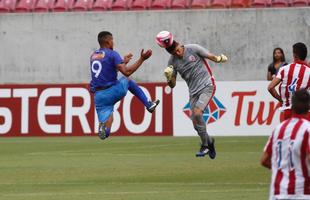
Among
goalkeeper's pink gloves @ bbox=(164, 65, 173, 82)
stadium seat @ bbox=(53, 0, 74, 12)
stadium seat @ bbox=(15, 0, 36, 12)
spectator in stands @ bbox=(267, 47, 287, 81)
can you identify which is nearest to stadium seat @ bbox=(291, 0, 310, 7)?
stadium seat @ bbox=(53, 0, 74, 12)

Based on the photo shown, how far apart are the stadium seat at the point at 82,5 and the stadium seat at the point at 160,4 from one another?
2120 millimetres

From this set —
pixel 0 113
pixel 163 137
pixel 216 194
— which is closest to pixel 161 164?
pixel 216 194

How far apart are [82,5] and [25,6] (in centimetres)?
191

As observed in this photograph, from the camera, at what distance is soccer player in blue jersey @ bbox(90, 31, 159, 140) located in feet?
60.6

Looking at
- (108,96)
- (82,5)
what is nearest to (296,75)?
(108,96)

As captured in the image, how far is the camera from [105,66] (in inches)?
732

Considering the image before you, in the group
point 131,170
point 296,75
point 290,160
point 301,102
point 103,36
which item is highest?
point 103,36

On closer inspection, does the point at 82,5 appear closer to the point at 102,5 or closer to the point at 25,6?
the point at 102,5

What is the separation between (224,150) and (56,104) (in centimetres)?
789

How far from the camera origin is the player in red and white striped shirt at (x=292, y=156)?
344 inches

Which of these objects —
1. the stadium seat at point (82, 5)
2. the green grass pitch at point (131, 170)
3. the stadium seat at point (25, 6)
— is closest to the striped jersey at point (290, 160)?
the green grass pitch at point (131, 170)

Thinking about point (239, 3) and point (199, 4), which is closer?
point (239, 3)

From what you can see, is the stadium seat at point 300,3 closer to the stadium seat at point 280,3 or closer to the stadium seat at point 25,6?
the stadium seat at point 280,3

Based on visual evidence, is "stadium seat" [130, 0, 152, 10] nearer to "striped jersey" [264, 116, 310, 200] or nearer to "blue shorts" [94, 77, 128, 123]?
"blue shorts" [94, 77, 128, 123]
